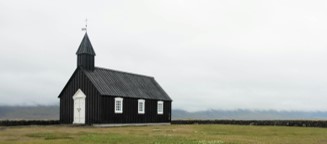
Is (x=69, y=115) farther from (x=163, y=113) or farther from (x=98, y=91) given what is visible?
(x=163, y=113)

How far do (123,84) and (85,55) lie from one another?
20.8ft

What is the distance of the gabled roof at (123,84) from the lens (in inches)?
2063

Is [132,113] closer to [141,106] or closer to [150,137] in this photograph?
[141,106]

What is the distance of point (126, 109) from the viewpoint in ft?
178

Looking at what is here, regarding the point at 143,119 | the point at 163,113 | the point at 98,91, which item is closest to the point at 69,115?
the point at 98,91

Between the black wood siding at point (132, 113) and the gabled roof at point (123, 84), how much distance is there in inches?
28.4

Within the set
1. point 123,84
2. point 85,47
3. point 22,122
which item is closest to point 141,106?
point 123,84

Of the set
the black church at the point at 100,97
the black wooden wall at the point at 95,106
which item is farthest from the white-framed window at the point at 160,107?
the black wooden wall at the point at 95,106

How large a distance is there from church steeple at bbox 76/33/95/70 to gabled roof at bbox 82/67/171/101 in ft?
3.19

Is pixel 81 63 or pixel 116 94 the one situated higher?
pixel 81 63

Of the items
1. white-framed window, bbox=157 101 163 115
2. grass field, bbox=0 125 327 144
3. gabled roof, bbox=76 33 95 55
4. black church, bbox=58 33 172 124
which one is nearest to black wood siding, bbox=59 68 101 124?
black church, bbox=58 33 172 124

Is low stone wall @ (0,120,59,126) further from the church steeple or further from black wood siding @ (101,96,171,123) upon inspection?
black wood siding @ (101,96,171,123)

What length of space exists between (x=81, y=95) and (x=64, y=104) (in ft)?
12.3

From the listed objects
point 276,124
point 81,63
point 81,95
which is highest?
point 81,63
